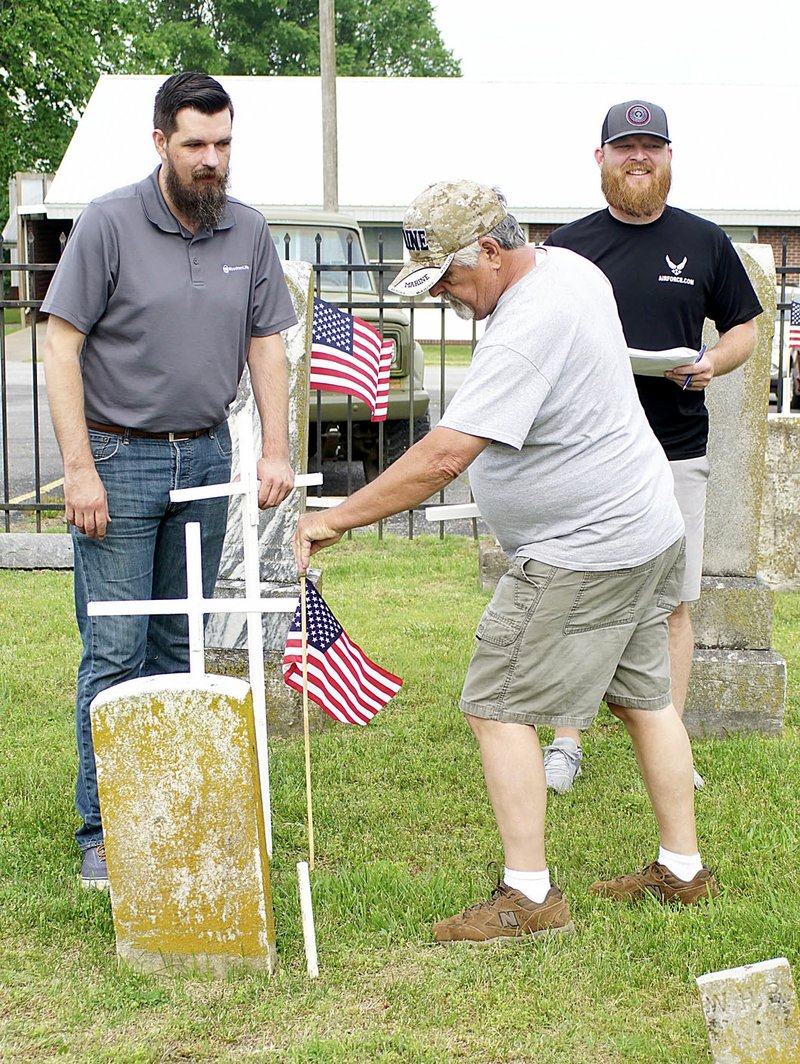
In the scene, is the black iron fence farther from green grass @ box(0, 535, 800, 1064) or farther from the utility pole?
the utility pole

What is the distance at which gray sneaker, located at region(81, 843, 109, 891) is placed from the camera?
3463 mm

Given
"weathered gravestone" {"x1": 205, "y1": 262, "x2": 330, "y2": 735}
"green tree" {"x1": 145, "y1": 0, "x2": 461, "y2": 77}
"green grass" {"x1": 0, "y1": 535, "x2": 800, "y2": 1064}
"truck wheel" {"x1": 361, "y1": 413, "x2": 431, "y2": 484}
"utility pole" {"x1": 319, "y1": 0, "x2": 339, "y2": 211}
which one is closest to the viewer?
"green grass" {"x1": 0, "y1": 535, "x2": 800, "y2": 1064}

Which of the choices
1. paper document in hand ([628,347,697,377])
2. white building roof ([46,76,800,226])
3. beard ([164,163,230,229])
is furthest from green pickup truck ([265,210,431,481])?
white building roof ([46,76,800,226])

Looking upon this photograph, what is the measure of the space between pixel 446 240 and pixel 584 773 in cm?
224

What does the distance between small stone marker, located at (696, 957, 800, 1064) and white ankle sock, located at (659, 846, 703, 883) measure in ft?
2.78

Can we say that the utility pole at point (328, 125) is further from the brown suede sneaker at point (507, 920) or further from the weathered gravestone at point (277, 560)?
the brown suede sneaker at point (507, 920)

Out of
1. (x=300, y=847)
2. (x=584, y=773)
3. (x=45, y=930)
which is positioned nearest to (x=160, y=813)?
(x=45, y=930)

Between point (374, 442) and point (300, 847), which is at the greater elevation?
point (374, 442)

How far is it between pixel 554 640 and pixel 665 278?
4.71ft

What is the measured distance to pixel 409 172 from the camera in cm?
2516

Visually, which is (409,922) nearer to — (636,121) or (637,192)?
(637,192)

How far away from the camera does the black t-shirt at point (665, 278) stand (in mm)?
3883

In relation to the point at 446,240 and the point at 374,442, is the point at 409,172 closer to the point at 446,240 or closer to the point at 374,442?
the point at 374,442

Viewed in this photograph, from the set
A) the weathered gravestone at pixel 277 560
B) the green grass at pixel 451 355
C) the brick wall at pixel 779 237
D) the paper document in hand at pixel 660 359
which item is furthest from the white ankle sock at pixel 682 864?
the brick wall at pixel 779 237
